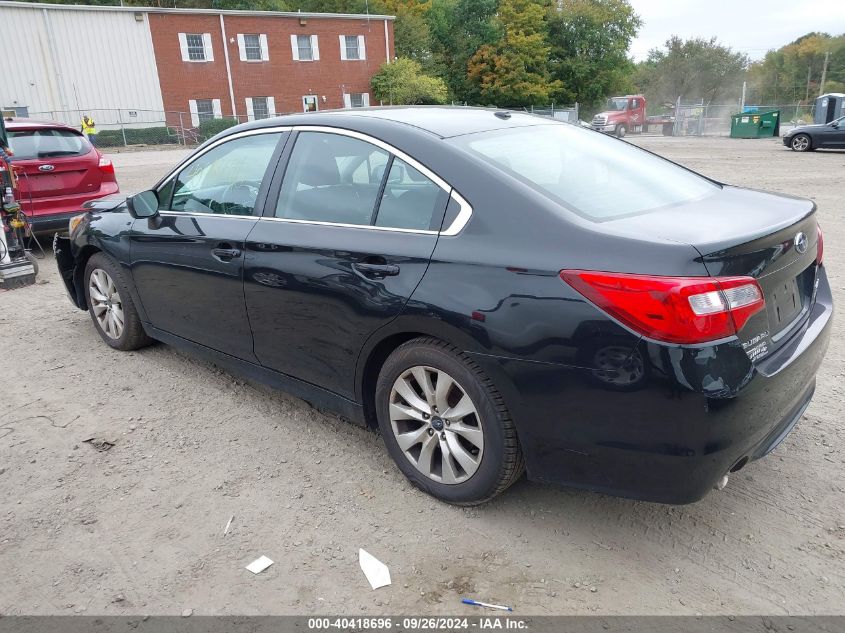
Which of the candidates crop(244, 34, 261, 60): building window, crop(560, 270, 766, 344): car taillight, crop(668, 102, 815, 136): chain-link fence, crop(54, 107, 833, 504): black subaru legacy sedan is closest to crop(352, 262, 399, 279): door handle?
crop(54, 107, 833, 504): black subaru legacy sedan

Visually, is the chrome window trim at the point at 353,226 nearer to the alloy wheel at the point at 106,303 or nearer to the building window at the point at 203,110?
the alloy wheel at the point at 106,303

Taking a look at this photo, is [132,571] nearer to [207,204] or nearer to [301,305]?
[301,305]

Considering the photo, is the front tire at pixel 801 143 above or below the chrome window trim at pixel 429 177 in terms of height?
below

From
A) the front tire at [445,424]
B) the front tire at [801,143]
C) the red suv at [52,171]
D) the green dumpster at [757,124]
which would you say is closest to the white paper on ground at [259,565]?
the front tire at [445,424]

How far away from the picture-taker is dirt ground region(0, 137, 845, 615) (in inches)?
96.8

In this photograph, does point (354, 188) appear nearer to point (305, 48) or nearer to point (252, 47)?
point (252, 47)

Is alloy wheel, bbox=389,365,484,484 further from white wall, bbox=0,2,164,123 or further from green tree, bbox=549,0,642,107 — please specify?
green tree, bbox=549,0,642,107

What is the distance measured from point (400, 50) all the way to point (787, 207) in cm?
5288

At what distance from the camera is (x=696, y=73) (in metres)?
69.1

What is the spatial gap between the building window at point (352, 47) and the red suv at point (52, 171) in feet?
119

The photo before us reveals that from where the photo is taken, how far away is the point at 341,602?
8.03 feet

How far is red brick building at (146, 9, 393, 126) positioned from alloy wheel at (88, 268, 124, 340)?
118 ft

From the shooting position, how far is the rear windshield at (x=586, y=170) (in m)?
2.77

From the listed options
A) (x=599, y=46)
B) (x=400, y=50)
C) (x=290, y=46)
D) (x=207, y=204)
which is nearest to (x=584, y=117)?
(x=599, y=46)
